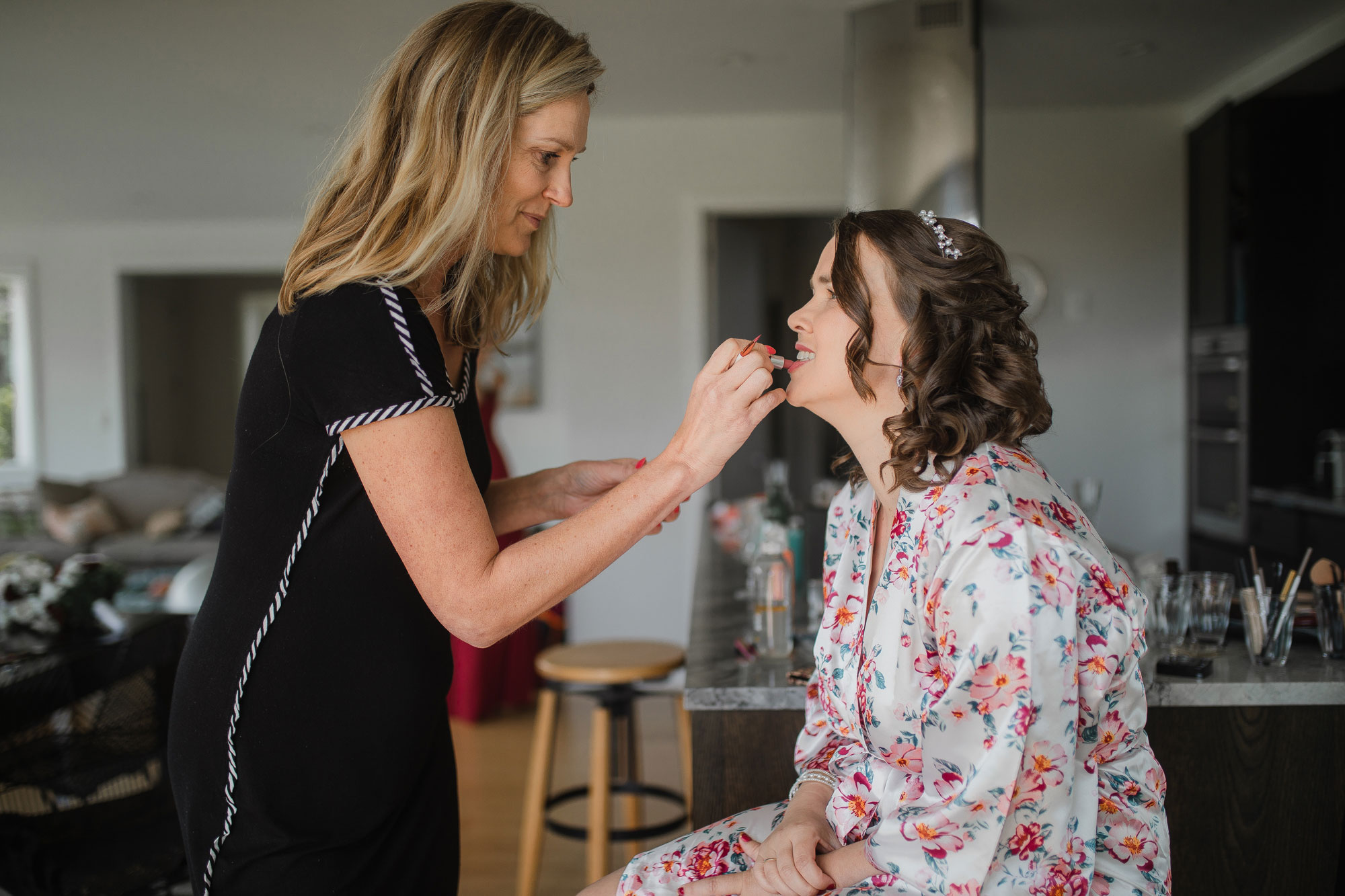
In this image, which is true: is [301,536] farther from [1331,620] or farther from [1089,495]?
[1089,495]

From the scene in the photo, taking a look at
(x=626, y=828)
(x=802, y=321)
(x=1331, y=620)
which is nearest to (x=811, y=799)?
(x=802, y=321)

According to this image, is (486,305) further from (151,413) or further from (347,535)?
(151,413)

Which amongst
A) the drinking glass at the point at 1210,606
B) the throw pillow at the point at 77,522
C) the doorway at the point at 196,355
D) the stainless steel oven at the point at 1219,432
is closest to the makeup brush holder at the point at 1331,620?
the drinking glass at the point at 1210,606

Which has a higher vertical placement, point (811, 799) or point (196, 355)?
point (196, 355)

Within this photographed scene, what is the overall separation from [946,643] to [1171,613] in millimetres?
947

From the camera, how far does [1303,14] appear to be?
12.6 feet

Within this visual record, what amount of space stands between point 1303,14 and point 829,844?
13.3 ft

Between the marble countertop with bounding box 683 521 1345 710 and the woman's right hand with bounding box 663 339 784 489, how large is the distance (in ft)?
2.34

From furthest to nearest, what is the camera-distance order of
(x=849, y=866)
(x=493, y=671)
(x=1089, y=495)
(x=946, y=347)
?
(x=493, y=671), (x=1089, y=495), (x=946, y=347), (x=849, y=866)

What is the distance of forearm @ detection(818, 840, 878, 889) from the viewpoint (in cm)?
120

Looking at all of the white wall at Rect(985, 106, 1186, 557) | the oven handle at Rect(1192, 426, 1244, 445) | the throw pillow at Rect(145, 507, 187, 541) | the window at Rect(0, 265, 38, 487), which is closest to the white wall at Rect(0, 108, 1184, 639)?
the white wall at Rect(985, 106, 1186, 557)

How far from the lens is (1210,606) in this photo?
1811 millimetres

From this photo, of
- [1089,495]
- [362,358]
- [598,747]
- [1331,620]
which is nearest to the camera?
[362,358]

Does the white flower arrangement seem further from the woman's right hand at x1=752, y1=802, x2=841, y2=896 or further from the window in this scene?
the window
